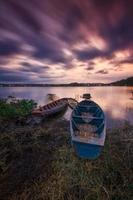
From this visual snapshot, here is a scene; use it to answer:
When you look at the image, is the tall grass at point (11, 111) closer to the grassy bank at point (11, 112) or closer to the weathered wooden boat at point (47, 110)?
the grassy bank at point (11, 112)

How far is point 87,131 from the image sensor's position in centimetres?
693

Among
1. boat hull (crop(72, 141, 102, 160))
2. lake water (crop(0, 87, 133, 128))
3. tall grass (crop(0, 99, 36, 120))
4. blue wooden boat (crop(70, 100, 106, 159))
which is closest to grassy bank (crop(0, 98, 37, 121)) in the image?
tall grass (crop(0, 99, 36, 120))

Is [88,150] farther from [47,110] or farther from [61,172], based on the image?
[47,110]

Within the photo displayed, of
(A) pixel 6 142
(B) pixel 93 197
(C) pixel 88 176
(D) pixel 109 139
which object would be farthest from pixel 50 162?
(D) pixel 109 139

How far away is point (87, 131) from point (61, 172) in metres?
2.15

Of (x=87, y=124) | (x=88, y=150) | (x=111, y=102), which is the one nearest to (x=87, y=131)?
(x=87, y=124)

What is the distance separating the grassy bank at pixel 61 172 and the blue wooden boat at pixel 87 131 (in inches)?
11.4

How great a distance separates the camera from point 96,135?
21.9 ft

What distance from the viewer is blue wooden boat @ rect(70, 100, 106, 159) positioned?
608cm

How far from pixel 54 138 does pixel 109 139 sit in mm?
2243

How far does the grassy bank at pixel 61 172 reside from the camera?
4.45 metres

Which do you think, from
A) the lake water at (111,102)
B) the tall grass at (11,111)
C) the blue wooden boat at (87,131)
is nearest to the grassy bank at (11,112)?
the tall grass at (11,111)

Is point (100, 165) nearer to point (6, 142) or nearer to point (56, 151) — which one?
point (56, 151)

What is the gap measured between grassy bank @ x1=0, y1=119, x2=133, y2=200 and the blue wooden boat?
0.29m
